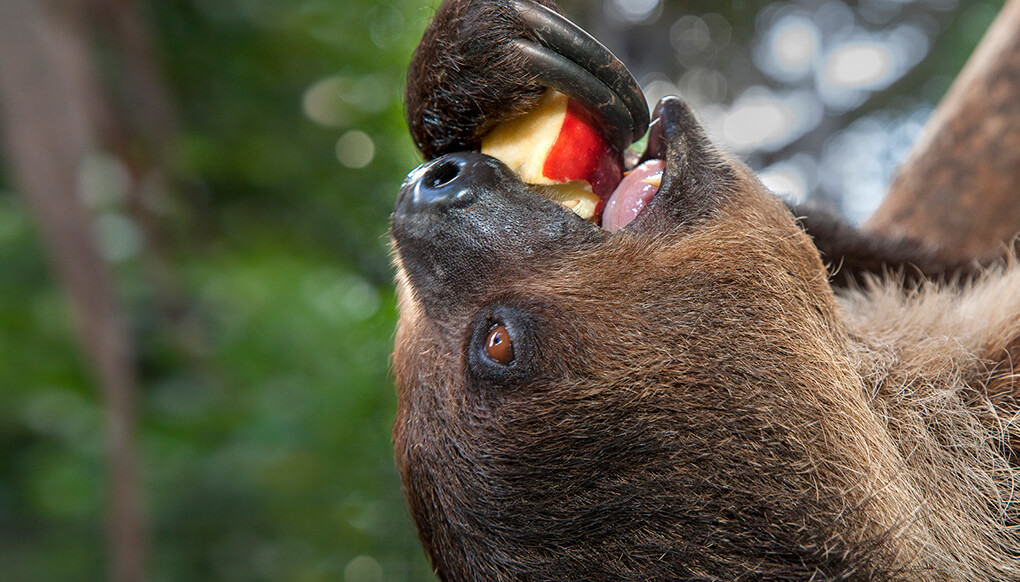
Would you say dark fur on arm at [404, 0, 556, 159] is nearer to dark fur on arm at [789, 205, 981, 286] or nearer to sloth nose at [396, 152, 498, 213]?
sloth nose at [396, 152, 498, 213]

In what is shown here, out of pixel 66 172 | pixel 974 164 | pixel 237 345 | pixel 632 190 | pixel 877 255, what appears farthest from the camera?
pixel 237 345

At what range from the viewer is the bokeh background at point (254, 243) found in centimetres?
387

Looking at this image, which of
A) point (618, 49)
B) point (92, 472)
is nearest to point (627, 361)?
point (618, 49)

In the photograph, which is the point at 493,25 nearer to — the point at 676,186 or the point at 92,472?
the point at 676,186

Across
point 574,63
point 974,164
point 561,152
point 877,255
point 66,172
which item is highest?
point 66,172

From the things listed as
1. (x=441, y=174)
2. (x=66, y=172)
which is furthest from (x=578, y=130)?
(x=66, y=172)

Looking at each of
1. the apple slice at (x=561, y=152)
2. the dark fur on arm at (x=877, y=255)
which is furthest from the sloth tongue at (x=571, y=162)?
the dark fur on arm at (x=877, y=255)

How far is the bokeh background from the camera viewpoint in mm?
3867

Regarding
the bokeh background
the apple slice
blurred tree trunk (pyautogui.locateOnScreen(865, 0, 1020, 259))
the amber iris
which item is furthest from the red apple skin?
the bokeh background

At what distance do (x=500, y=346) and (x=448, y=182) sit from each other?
0.32 metres

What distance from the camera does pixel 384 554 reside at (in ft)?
10.9

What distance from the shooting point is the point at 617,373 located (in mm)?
1342

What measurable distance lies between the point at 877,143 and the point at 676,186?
140 inches

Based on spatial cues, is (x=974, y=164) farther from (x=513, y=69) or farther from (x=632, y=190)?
(x=513, y=69)
